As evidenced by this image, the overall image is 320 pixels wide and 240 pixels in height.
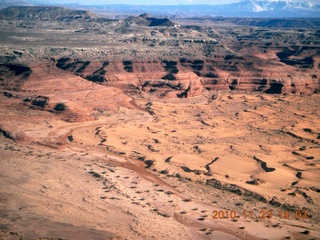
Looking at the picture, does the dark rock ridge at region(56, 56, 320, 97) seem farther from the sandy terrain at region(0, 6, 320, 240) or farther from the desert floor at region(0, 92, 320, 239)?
the desert floor at region(0, 92, 320, 239)

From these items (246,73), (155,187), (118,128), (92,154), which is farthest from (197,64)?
(155,187)

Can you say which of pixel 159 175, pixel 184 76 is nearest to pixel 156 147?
pixel 159 175

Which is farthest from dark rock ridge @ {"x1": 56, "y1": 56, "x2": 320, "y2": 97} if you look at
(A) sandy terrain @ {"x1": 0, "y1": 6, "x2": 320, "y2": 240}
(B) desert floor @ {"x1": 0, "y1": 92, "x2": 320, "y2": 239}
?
(B) desert floor @ {"x1": 0, "y1": 92, "x2": 320, "y2": 239}

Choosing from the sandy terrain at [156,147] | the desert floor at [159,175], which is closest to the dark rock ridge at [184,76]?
the sandy terrain at [156,147]

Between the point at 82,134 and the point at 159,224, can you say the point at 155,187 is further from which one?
the point at 82,134

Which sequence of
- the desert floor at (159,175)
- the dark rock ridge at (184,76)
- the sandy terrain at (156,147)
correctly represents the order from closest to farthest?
the desert floor at (159,175) < the sandy terrain at (156,147) < the dark rock ridge at (184,76)

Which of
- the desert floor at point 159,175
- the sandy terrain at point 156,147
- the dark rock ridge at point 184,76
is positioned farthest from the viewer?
the dark rock ridge at point 184,76

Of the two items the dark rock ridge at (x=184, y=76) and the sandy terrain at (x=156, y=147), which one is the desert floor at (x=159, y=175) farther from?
the dark rock ridge at (x=184, y=76)

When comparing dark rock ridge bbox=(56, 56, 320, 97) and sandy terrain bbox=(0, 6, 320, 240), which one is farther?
dark rock ridge bbox=(56, 56, 320, 97)

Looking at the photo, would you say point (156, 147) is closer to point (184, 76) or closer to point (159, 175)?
point (159, 175)

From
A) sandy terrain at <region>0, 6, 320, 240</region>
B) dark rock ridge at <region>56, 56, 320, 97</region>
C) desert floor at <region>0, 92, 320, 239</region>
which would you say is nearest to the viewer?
desert floor at <region>0, 92, 320, 239</region>

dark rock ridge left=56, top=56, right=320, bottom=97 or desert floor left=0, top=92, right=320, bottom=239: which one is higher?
dark rock ridge left=56, top=56, right=320, bottom=97
